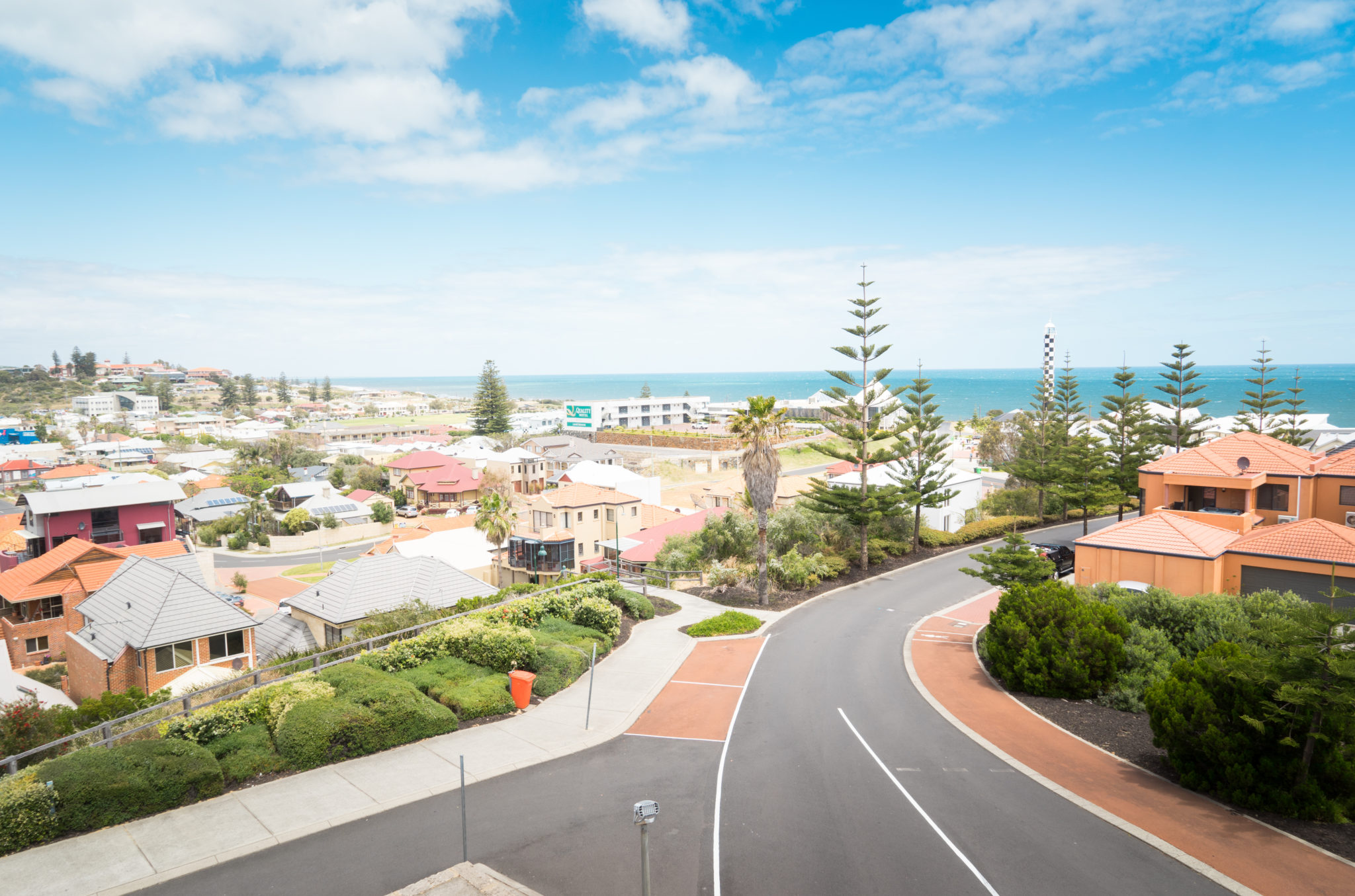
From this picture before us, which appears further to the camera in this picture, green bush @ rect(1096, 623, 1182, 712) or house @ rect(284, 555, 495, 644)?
house @ rect(284, 555, 495, 644)

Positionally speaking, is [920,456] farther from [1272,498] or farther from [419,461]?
[419,461]

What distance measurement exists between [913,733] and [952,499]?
94.5ft

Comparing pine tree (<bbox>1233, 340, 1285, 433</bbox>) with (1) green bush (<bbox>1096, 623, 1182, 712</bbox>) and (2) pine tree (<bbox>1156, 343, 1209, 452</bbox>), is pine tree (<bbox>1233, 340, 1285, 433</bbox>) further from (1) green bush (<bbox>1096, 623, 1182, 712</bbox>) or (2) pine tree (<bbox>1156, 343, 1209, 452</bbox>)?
(1) green bush (<bbox>1096, 623, 1182, 712</bbox>)

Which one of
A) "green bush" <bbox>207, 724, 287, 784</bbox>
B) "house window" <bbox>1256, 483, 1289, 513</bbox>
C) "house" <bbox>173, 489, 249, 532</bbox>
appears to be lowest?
"house" <bbox>173, 489, 249, 532</bbox>

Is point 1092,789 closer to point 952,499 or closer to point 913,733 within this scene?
point 913,733

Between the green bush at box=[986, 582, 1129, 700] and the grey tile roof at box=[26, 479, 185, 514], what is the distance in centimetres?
5046

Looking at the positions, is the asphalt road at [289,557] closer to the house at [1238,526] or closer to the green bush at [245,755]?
the green bush at [245,755]

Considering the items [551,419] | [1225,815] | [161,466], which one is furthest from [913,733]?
[551,419]

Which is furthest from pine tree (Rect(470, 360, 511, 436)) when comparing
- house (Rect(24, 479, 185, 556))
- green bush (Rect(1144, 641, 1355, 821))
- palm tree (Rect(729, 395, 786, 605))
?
green bush (Rect(1144, 641, 1355, 821))

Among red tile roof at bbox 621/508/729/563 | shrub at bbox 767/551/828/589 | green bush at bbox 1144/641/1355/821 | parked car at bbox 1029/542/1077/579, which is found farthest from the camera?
red tile roof at bbox 621/508/729/563

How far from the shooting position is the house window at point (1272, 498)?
2495 cm

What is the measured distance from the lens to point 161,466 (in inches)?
3836

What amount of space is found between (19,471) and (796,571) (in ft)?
374

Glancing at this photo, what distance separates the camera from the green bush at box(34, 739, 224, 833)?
9273 millimetres
